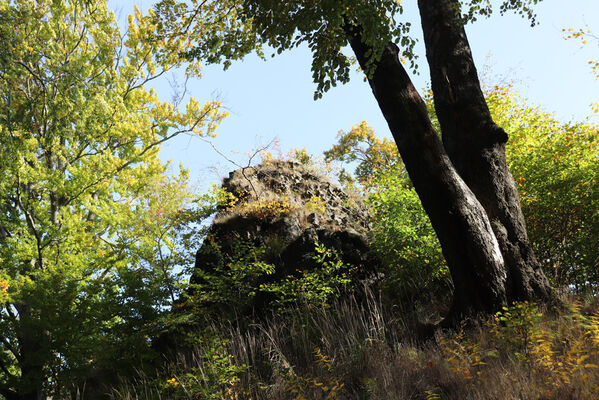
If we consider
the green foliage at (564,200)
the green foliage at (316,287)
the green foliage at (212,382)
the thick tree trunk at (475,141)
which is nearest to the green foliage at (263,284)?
the green foliage at (316,287)

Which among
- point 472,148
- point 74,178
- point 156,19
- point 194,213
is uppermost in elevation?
point 156,19

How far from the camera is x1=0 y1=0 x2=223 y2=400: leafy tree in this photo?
25.1 ft

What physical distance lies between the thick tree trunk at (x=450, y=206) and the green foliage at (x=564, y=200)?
2484mm

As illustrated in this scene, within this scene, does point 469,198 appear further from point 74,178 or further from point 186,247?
point 74,178

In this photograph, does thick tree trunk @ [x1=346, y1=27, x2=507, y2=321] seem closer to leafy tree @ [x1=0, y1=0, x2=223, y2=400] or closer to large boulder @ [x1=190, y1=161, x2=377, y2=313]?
large boulder @ [x1=190, y1=161, x2=377, y2=313]

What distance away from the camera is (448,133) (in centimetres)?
564

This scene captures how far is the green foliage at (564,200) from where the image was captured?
6535 millimetres

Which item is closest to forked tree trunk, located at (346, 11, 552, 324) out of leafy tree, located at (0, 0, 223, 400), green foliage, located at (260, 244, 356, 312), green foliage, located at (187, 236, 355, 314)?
green foliage, located at (260, 244, 356, 312)

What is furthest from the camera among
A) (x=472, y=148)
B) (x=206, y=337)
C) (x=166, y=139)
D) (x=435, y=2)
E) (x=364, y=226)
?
(x=166, y=139)

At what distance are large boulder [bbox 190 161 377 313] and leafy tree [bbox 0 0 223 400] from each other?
1483 mm

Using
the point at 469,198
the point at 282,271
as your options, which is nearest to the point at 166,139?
the point at 282,271

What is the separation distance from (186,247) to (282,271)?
3.12 metres

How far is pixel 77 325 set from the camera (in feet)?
24.9

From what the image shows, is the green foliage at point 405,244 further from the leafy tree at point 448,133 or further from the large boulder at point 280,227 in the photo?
the leafy tree at point 448,133
